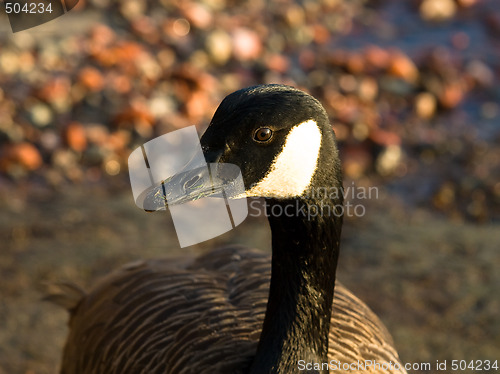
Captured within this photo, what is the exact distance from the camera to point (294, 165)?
6.80ft

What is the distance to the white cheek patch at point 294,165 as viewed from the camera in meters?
2.05

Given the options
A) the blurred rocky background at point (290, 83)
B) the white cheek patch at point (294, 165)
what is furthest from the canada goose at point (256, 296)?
the blurred rocky background at point (290, 83)

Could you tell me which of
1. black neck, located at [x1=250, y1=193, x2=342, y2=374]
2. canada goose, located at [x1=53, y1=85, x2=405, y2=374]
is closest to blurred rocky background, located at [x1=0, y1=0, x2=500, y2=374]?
canada goose, located at [x1=53, y1=85, x2=405, y2=374]

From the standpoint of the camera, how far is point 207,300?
283 cm

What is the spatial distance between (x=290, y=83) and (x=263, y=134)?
4.73m

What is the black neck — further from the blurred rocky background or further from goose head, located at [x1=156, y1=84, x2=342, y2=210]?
the blurred rocky background

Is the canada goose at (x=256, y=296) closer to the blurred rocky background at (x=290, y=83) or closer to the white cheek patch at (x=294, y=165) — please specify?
the white cheek patch at (x=294, y=165)

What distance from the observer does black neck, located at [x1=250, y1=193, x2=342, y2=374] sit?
2207 mm

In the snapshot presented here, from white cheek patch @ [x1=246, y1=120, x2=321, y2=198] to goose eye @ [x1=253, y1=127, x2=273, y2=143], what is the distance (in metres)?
0.06

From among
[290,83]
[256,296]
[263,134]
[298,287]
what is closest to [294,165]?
[263,134]

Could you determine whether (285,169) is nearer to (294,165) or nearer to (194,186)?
(294,165)

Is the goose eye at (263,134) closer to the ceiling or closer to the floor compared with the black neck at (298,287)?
closer to the ceiling

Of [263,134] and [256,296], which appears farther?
[256,296]

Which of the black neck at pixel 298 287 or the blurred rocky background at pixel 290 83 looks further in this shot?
the blurred rocky background at pixel 290 83
